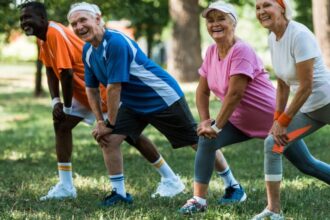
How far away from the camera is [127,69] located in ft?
21.0

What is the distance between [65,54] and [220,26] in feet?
5.95

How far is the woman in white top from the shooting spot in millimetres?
5180

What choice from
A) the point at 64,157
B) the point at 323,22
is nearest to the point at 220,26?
the point at 64,157

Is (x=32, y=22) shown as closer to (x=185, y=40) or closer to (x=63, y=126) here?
(x=63, y=126)

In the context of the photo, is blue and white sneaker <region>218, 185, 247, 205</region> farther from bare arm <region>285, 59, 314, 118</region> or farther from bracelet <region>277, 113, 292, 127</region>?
bare arm <region>285, 59, 314, 118</region>

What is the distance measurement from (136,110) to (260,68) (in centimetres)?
128

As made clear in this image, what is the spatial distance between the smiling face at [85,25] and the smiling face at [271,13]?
167 cm

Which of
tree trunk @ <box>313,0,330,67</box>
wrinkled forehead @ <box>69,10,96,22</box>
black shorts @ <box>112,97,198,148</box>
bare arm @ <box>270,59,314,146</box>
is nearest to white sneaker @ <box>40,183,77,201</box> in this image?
black shorts @ <box>112,97,198,148</box>

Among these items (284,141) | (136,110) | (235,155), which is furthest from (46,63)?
(235,155)

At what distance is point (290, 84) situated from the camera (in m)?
5.45

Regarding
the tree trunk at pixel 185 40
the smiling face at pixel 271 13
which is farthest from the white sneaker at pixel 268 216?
the tree trunk at pixel 185 40

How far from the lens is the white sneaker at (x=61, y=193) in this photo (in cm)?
713

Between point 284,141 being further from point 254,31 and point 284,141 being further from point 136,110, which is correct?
point 254,31

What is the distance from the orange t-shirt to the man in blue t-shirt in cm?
41
